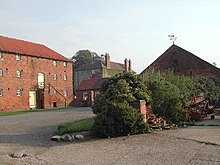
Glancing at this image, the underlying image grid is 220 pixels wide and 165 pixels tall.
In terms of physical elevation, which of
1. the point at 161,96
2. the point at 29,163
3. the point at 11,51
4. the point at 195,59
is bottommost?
the point at 29,163

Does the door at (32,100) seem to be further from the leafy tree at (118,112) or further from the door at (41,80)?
the leafy tree at (118,112)

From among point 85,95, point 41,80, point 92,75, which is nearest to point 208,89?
point 41,80

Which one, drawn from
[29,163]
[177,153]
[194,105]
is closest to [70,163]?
[29,163]

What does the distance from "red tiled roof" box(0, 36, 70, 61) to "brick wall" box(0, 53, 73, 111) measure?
766 mm

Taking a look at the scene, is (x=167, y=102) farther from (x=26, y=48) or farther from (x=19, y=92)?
(x=26, y=48)

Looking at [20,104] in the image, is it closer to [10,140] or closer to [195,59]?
[195,59]

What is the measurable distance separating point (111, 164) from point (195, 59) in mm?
30844

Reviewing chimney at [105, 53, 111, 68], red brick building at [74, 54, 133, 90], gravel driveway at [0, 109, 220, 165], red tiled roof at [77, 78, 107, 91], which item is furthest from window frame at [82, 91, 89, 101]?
gravel driveway at [0, 109, 220, 165]

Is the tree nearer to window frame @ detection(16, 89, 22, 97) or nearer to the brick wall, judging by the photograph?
the brick wall

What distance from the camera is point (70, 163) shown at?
8359mm

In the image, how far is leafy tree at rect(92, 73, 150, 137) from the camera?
41.2 ft

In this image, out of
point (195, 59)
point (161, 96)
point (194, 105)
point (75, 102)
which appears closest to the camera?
point (161, 96)

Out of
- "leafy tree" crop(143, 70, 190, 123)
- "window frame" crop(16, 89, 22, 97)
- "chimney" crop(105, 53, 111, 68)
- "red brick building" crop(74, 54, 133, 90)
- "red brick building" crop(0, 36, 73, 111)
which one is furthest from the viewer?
"chimney" crop(105, 53, 111, 68)

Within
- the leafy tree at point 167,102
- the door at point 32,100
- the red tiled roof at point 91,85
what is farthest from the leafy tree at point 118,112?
the red tiled roof at point 91,85
